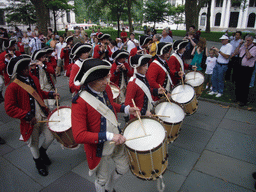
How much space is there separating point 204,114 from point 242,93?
5.93 feet

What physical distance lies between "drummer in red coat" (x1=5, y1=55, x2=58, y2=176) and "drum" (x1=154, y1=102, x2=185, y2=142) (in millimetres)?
2244

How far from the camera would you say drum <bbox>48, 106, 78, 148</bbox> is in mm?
3332

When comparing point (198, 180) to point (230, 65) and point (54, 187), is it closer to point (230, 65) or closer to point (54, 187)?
point (54, 187)

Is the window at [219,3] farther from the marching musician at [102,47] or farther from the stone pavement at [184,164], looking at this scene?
the stone pavement at [184,164]

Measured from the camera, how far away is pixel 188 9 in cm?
1279

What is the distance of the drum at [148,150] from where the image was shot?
2.40 meters

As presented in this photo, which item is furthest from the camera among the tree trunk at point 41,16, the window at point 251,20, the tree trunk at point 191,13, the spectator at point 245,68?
the window at point 251,20

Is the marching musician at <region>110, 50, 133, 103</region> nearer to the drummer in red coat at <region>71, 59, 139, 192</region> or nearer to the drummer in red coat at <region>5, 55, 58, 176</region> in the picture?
the drummer in red coat at <region>5, 55, 58, 176</region>

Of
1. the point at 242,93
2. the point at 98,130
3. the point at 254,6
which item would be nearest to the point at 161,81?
the point at 98,130

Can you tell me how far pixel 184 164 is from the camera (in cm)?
394

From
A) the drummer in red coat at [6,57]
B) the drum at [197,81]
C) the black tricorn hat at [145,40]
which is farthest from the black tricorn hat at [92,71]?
the black tricorn hat at [145,40]

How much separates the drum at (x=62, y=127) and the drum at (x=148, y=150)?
129cm

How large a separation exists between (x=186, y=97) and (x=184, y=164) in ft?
4.96

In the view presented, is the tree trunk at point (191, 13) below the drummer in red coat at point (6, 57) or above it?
above
